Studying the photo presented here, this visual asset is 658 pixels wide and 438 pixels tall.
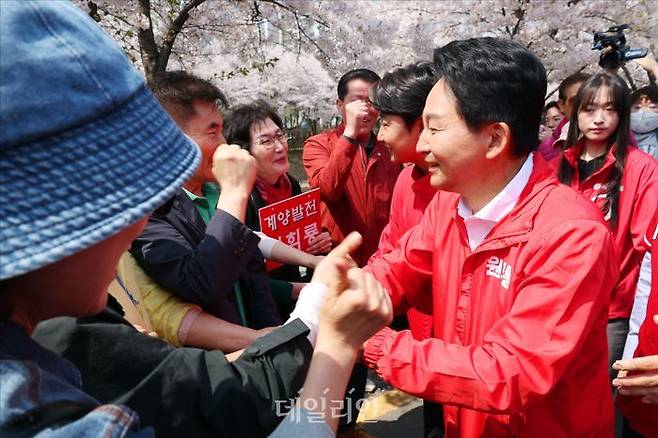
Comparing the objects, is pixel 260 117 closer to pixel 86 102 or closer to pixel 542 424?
pixel 542 424

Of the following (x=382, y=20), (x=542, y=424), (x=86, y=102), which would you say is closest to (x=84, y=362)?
(x=86, y=102)

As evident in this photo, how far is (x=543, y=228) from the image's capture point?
1.39m

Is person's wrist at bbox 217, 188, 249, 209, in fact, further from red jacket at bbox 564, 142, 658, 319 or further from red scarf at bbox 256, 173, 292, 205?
red jacket at bbox 564, 142, 658, 319

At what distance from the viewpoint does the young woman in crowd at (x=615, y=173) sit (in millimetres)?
2826

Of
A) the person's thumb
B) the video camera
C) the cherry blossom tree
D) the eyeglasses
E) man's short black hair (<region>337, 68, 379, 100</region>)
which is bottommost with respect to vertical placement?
the person's thumb

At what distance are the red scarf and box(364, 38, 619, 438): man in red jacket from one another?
1455mm

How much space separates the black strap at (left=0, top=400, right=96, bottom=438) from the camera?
0.61 m

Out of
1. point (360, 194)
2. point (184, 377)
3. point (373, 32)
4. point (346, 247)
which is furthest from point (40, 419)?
point (373, 32)

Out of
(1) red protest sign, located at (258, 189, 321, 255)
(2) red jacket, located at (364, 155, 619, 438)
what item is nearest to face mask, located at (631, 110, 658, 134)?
(1) red protest sign, located at (258, 189, 321, 255)

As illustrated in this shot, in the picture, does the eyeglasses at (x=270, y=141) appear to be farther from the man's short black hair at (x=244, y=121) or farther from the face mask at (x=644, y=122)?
the face mask at (x=644, y=122)

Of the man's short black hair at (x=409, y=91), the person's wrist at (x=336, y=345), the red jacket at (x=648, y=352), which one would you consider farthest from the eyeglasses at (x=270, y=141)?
the person's wrist at (x=336, y=345)

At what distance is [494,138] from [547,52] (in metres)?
13.1

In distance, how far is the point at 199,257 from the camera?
1578mm

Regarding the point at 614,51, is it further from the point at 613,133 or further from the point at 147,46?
the point at 147,46
